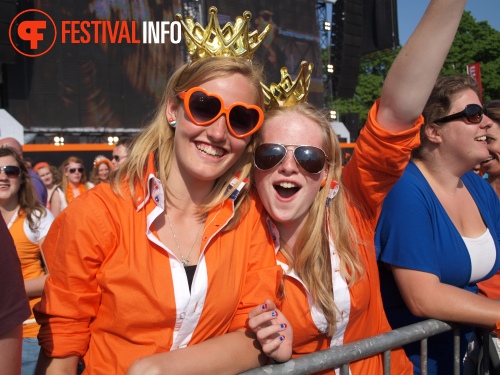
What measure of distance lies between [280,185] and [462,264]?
84 centimetres

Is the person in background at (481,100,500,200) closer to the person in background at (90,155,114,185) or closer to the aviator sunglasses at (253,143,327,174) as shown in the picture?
the aviator sunglasses at (253,143,327,174)

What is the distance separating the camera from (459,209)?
2.24m

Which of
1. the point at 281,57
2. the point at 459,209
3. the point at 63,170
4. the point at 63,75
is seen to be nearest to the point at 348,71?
the point at 281,57

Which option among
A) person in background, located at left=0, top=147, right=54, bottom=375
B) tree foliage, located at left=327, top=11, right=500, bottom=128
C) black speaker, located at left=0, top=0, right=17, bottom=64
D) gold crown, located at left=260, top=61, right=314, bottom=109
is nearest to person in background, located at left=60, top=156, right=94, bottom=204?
person in background, located at left=0, top=147, right=54, bottom=375

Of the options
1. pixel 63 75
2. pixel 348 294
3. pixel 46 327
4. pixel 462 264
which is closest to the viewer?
pixel 46 327

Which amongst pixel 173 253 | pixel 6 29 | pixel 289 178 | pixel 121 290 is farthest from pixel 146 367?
pixel 6 29

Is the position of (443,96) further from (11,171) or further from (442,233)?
(11,171)

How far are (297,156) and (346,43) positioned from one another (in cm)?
2254

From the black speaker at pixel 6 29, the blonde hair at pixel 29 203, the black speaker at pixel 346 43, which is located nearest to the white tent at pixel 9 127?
the black speaker at pixel 6 29

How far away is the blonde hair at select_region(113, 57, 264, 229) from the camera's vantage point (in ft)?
5.97

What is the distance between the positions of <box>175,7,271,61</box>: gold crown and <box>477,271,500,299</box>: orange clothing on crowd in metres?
1.68

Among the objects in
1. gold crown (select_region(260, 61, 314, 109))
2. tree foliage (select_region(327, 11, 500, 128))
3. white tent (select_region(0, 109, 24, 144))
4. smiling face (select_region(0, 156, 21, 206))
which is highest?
tree foliage (select_region(327, 11, 500, 128))

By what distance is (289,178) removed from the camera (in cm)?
Answer: 190

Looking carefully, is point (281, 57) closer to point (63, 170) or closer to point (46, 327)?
point (63, 170)
